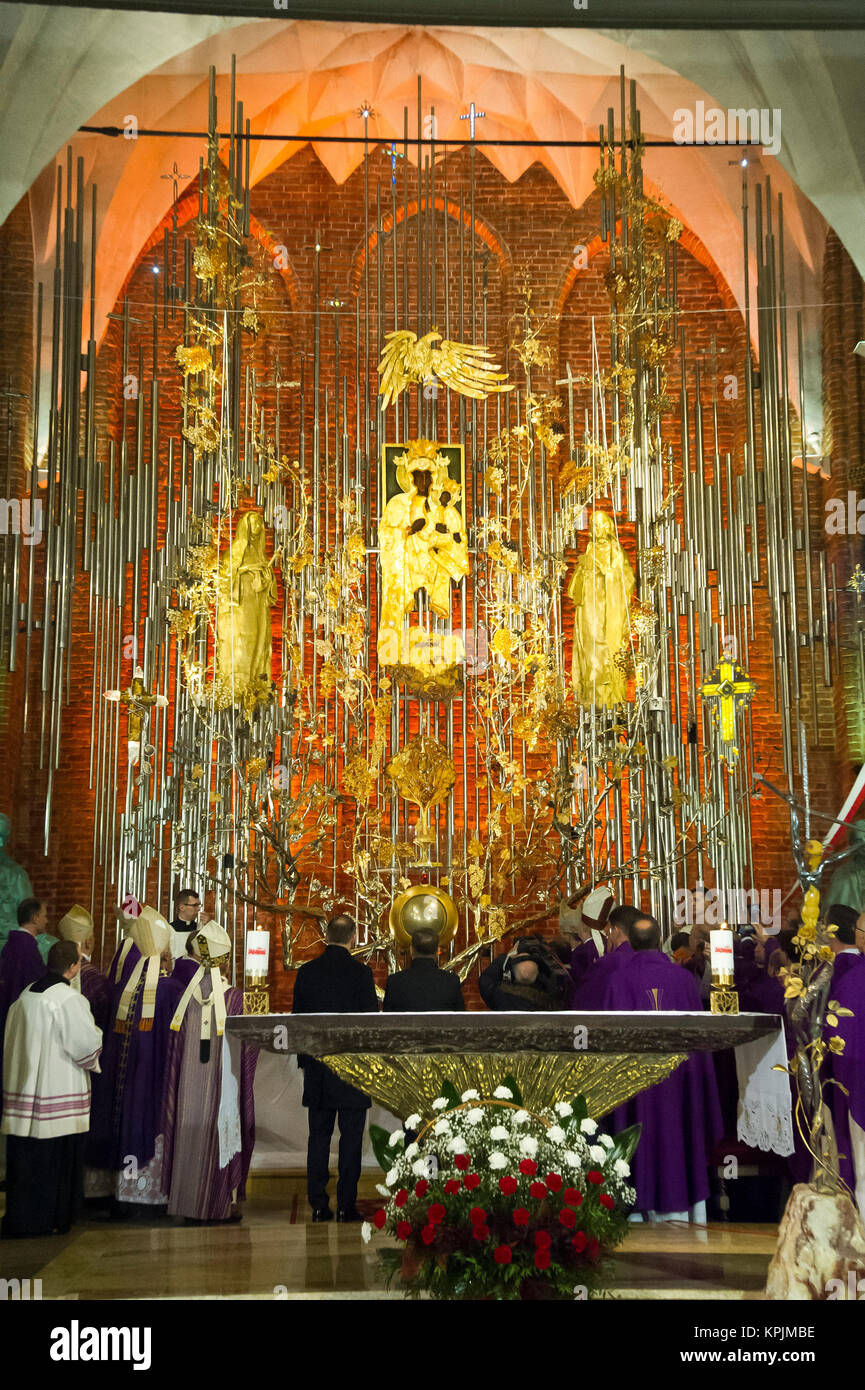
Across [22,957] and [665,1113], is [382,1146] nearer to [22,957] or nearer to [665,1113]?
[665,1113]

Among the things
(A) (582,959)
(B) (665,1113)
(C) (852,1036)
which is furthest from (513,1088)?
(A) (582,959)

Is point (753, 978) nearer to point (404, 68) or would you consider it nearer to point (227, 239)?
point (227, 239)

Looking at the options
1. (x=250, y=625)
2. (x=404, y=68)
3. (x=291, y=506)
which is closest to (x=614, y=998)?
(x=250, y=625)

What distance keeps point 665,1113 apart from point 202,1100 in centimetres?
267

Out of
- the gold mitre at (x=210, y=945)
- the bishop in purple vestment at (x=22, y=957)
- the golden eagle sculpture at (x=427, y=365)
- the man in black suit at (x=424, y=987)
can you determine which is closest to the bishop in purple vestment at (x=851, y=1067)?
the man in black suit at (x=424, y=987)

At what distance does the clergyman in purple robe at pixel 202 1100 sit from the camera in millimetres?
8492

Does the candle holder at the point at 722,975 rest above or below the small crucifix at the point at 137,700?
below

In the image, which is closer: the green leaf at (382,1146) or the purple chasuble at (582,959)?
the green leaf at (382,1146)

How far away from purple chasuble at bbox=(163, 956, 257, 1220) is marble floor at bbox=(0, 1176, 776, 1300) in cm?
17

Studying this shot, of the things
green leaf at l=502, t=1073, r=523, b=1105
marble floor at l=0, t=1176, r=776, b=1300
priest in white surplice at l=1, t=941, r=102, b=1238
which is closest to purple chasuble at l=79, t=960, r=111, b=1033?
marble floor at l=0, t=1176, r=776, b=1300

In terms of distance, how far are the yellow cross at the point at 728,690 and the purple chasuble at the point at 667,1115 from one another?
227 centimetres

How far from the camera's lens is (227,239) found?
36.8ft

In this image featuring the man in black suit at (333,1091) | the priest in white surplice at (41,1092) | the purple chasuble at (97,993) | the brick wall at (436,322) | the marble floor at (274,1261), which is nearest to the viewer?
the marble floor at (274,1261)

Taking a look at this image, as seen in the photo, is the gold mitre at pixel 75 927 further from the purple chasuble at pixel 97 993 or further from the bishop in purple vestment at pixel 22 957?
the purple chasuble at pixel 97 993
